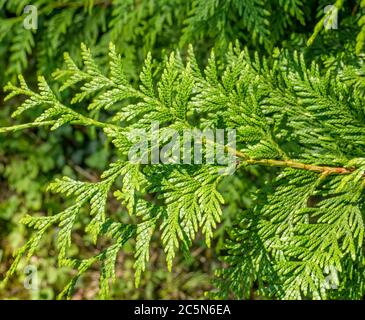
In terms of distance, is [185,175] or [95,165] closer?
[185,175]

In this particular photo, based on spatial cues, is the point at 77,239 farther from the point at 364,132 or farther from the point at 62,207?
the point at 364,132

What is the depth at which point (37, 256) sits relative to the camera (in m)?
4.59

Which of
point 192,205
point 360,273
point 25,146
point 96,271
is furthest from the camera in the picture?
point 25,146

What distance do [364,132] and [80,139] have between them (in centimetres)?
328

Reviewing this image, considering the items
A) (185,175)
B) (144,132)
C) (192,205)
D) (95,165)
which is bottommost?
(192,205)

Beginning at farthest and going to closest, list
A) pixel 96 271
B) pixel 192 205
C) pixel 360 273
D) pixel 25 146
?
pixel 25 146, pixel 96 271, pixel 360 273, pixel 192 205

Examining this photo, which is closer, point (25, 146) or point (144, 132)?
point (144, 132)

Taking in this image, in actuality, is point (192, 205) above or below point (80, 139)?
below

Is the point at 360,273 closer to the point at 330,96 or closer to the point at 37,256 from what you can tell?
the point at 330,96

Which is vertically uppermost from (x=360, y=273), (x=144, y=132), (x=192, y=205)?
(x=144, y=132)

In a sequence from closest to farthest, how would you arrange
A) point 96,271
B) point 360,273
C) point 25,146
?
point 360,273 → point 96,271 → point 25,146
